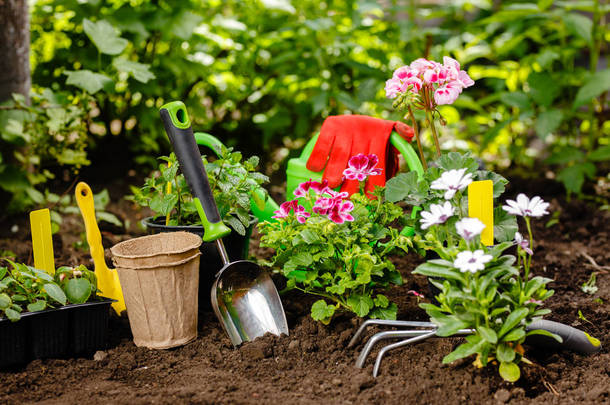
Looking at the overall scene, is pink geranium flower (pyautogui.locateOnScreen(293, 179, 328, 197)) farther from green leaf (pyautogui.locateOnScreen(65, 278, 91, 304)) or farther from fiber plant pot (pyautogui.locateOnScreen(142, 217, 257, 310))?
green leaf (pyautogui.locateOnScreen(65, 278, 91, 304))

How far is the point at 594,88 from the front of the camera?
2902 millimetres

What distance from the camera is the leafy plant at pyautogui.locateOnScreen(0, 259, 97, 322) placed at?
1.59 m

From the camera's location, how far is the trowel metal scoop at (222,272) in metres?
1.79

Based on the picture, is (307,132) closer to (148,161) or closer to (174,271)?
(148,161)

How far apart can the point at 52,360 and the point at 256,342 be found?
56cm

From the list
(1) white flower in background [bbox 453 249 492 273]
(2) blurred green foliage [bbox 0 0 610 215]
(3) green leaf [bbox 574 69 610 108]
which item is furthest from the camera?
(2) blurred green foliage [bbox 0 0 610 215]

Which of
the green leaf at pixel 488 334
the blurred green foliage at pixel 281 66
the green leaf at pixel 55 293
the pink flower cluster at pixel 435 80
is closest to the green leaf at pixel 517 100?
the blurred green foliage at pixel 281 66

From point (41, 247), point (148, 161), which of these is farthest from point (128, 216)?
point (41, 247)

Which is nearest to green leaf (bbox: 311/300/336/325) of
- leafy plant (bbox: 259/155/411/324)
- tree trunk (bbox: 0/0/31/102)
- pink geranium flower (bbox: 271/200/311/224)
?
leafy plant (bbox: 259/155/411/324)

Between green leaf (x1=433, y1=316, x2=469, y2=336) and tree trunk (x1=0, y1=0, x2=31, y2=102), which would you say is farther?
tree trunk (x1=0, y1=0, x2=31, y2=102)

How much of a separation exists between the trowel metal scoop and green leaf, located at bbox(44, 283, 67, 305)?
1.38 feet

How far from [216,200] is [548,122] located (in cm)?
197

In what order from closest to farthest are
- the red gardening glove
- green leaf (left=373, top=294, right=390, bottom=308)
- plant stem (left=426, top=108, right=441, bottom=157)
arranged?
green leaf (left=373, top=294, right=390, bottom=308), plant stem (left=426, top=108, right=441, bottom=157), the red gardening glove

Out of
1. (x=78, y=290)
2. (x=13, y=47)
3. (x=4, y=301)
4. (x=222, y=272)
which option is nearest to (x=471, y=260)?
(x=222, y=272)
